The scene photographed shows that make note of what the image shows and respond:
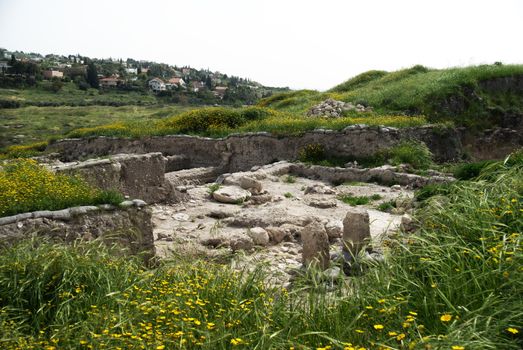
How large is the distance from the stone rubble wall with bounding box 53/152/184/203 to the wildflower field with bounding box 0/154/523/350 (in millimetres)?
5273

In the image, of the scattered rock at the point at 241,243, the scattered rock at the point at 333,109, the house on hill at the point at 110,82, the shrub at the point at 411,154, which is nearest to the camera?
the scattered rock at the point at 241,243

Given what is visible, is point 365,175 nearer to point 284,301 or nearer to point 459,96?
point 459,96

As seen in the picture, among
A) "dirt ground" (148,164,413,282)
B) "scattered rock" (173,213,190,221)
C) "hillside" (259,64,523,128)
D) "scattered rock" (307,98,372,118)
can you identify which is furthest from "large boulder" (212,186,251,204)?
"hillside" (259,64,523,128)

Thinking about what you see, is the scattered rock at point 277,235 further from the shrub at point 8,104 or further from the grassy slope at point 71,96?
the grassy slope at point 71,96

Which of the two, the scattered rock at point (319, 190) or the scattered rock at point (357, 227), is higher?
the scattered rock at point (357, 227)

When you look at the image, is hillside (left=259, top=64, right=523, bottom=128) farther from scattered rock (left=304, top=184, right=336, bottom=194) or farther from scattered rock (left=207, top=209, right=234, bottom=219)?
scattered rock (left=207, top=209, right=234, bottom=219)

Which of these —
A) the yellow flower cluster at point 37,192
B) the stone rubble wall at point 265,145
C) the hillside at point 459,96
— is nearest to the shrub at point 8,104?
the stone rubble wall at point 265,145

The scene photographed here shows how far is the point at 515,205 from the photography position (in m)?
5.30

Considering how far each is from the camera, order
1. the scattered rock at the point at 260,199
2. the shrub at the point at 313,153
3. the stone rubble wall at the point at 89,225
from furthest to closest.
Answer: the shrub at the point at 313,153 → the scattered rock at the point at 260,199 → the stone rubble wall at the point at 89,225

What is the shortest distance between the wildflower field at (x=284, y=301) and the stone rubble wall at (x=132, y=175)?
5.27 m

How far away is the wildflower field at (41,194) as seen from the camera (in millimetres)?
7148

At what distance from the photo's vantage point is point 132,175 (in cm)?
1227

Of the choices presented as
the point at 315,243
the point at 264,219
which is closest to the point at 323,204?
the point at 264,219

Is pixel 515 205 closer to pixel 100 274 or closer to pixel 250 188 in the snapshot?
pixel 100 274
